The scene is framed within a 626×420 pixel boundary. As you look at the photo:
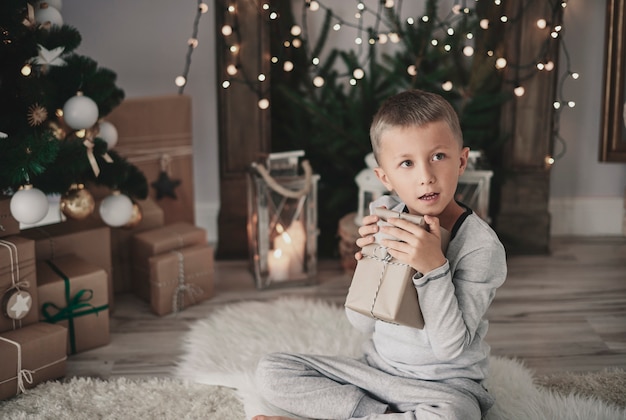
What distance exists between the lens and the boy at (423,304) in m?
1.37

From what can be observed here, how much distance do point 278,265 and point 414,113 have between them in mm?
1293

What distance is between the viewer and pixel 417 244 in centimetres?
134

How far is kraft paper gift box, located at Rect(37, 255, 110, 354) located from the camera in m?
2.00

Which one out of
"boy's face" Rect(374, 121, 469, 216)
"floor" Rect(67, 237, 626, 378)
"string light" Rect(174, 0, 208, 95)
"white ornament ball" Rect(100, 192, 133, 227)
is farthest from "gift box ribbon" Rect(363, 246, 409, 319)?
"string light" Rect(174, 0, 208, 95)

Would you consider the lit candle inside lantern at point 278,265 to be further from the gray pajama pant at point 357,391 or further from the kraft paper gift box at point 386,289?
the kraft paper gift box at point 386,289

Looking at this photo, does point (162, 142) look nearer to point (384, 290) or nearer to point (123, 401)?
point (123, 401)

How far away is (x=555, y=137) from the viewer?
10.1ft

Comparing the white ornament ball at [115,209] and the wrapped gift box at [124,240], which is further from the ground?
the white ornament ball at [115,209]

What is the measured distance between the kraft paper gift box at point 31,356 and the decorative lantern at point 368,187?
1.09 m

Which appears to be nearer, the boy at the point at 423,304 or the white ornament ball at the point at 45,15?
the boy at the point at 423,304

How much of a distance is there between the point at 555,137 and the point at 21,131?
213 centimetres

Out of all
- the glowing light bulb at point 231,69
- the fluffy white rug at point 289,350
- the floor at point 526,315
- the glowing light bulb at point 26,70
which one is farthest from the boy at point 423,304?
the glowing light bulb at point 231,69

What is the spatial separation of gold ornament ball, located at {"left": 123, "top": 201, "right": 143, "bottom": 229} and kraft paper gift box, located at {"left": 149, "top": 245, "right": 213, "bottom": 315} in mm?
130

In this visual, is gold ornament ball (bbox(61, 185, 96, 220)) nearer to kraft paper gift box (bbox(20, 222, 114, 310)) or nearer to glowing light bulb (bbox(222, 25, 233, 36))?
kraft paper gift box (bbox(20, 222, 114, 310))
